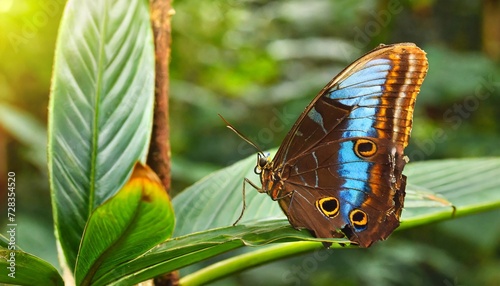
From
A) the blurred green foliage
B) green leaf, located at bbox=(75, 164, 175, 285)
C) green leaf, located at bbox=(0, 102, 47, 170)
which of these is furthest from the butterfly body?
green leaf, located at bbox=(0, 102, 47, 170)

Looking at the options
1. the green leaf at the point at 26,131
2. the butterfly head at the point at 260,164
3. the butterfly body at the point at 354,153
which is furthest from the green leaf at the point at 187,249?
the green leaf at the point at 26,131

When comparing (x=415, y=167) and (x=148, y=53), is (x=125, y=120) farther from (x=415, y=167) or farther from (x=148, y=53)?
(x=415, y=167)

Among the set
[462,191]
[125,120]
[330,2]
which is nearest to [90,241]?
[125,120]

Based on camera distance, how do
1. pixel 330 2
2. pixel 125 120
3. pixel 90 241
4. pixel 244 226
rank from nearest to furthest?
pixel 90 241, pixel 244 226, pixel 125 120, pixel 330 2

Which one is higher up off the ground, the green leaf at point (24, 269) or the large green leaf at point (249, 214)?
the green leaf at point (24, 269)

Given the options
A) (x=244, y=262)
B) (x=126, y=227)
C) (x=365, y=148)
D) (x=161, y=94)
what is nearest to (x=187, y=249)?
(x=126, y=227)

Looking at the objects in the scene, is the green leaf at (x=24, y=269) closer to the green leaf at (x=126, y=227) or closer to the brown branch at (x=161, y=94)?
the green leaf at (x=126, y=227)
